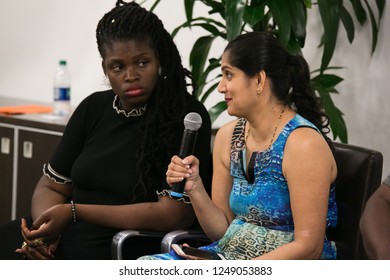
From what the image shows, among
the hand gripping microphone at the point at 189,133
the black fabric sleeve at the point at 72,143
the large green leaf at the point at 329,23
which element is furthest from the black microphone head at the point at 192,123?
the large green leaf at the point at 329,23

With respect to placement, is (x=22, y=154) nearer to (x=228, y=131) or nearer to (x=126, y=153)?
(x=126, y=153)

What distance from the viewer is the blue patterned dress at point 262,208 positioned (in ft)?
7.45

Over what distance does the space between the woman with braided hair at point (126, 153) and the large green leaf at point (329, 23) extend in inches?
27.6

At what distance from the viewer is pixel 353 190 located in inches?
93.4

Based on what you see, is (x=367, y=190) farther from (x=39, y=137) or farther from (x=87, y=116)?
(x=39, y=137)

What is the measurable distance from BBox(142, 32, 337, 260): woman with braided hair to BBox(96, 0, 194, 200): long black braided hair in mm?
296

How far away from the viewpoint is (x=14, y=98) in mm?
4934

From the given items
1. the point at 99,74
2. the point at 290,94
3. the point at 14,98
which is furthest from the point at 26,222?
the point at 14,98

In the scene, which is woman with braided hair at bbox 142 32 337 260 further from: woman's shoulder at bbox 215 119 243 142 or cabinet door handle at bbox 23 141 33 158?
cabinet door handle at bbox 23 141 33 158

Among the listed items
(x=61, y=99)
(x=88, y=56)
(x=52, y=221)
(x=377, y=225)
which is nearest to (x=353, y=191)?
(x=377, y=225)

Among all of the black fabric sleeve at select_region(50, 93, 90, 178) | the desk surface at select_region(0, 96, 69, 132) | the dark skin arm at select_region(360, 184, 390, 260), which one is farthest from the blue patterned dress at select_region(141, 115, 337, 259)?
the desk surface at select_region(0, 96, 69, 132)

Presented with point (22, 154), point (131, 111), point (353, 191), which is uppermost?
point (131, 111)

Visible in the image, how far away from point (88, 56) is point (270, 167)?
2451 mm

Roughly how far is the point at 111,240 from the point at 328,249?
2.41 feet
